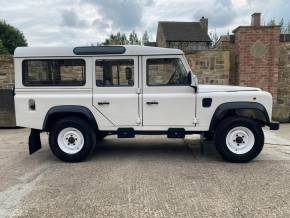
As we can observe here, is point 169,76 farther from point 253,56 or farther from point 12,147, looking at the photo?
point 253,56

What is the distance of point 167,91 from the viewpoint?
6613mm

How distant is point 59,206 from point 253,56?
8.47 metres

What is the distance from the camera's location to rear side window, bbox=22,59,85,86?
670 cm

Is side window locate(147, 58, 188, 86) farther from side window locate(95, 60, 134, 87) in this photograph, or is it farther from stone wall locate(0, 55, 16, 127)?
stone wall locate(0, 55, 16, 127)

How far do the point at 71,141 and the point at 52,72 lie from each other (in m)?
1.36

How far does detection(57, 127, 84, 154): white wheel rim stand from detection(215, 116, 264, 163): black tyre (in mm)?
2560

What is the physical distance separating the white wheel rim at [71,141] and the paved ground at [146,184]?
301 mm

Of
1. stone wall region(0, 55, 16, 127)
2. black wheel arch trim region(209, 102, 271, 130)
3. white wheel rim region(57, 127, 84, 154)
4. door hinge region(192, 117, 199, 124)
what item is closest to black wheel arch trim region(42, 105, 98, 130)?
white wheel rim region(57, 127, 84, 154)

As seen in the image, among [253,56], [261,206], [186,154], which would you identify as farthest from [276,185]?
[253,56]

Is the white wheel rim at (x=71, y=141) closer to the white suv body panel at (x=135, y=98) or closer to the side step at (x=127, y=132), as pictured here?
the white suv body panel at (x=135, y=98)

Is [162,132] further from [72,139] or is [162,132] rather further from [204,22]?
[204,22]

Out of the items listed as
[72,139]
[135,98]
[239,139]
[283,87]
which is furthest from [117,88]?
[283,87]

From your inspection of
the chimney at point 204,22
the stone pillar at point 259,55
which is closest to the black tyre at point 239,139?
the stone pillar at point 259,55

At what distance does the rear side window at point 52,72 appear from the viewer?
670 cm
